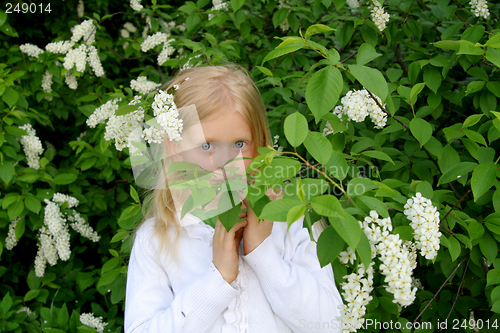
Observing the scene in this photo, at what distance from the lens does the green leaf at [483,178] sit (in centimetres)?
122

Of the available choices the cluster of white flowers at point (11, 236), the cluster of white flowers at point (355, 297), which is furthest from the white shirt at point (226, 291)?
the cluster of white flowers at point (11, 236)

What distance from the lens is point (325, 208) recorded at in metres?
0.76

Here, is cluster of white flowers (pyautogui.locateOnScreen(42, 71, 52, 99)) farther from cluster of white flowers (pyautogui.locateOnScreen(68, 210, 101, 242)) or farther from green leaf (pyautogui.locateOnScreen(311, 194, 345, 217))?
green leaf (pyautogui.locateOnScreen(311, 194, 345, 217))

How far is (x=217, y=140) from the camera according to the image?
1.28 m

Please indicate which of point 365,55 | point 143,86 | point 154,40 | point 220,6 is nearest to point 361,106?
point 365,55

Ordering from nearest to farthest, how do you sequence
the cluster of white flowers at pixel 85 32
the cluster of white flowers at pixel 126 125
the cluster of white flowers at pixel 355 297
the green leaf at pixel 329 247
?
the green leaf at pixel 329 247
the cluster of white flowers at pixel 355 297
the cluster of white flowers at pixel 126 125
the cluster of white flowers at pixel 85 32

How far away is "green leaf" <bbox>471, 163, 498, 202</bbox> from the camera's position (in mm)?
1222

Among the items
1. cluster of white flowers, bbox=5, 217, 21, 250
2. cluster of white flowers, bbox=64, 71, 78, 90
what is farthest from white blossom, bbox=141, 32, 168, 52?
cluster of white flowers, bbox=5, 217, 21, 250

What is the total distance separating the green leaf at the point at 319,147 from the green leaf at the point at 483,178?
588 mm

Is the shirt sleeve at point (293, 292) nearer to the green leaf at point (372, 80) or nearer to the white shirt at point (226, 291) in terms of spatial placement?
the white shirt at point (226, 291)

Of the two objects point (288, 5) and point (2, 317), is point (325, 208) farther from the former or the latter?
point (2, 317)

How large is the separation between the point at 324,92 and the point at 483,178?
0.63m

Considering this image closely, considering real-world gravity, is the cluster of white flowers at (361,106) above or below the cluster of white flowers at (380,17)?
below

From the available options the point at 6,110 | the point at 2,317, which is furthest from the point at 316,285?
the point at 6,110
